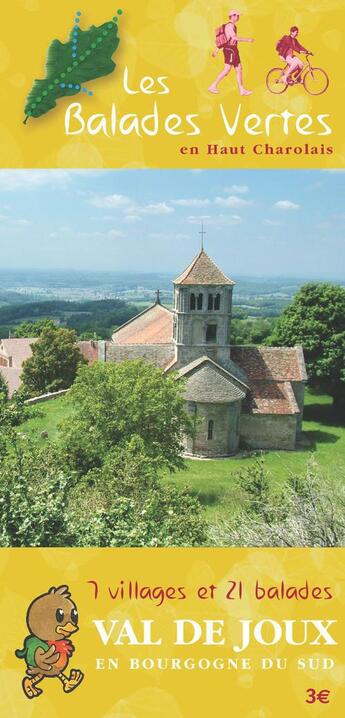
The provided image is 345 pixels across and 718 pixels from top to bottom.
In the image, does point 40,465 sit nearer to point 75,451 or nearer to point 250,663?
point 75,451

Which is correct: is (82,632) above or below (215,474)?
above

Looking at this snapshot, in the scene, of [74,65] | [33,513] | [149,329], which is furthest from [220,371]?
[74,65]

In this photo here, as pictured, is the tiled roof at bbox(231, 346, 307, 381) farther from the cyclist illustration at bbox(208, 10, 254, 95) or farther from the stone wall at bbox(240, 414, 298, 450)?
the cyclist illustration at bbox(208, 10, 254, 95)

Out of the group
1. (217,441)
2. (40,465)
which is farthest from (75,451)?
(217,441)

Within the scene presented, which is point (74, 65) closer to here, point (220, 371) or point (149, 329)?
point (220, 371)

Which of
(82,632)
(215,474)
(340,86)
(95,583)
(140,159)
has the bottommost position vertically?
(215,474)
